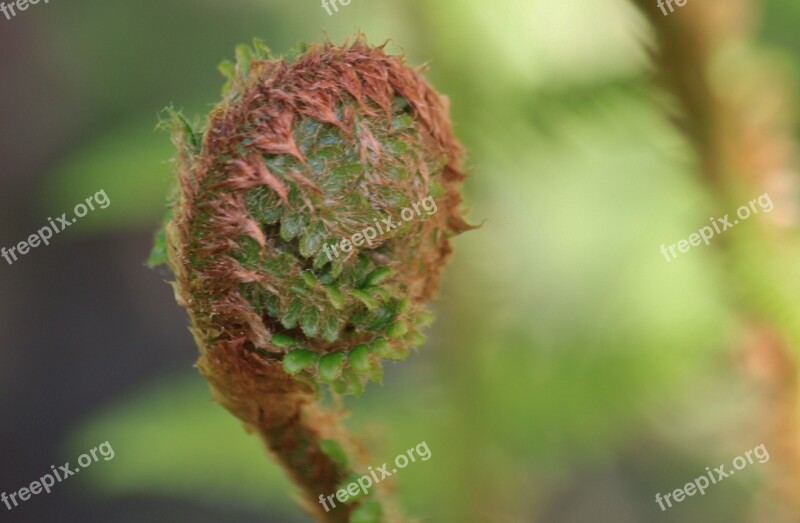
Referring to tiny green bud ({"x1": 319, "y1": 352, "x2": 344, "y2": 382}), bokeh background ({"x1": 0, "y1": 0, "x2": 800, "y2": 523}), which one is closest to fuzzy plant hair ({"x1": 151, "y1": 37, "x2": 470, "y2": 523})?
tiny green bud ({"x1": 319, "y1": 352, "x2": 344, "y2": 382})

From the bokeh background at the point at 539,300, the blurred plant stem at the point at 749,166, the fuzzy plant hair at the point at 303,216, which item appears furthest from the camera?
the bokeh background at the point at 539,300

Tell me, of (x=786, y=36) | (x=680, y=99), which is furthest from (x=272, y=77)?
(x=786, y=36)

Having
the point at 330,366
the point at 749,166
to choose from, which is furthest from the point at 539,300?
the point at 330,366

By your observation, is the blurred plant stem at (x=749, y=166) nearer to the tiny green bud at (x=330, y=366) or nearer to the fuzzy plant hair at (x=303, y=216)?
the fuzzy plant hair at (x=303, y=216)

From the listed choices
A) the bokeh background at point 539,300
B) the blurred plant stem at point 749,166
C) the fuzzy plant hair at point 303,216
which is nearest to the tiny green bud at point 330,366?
the fuzzy plant hair at point 303,216

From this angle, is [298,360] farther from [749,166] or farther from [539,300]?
[539,300]

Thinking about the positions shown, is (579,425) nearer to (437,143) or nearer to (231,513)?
(437,143)
